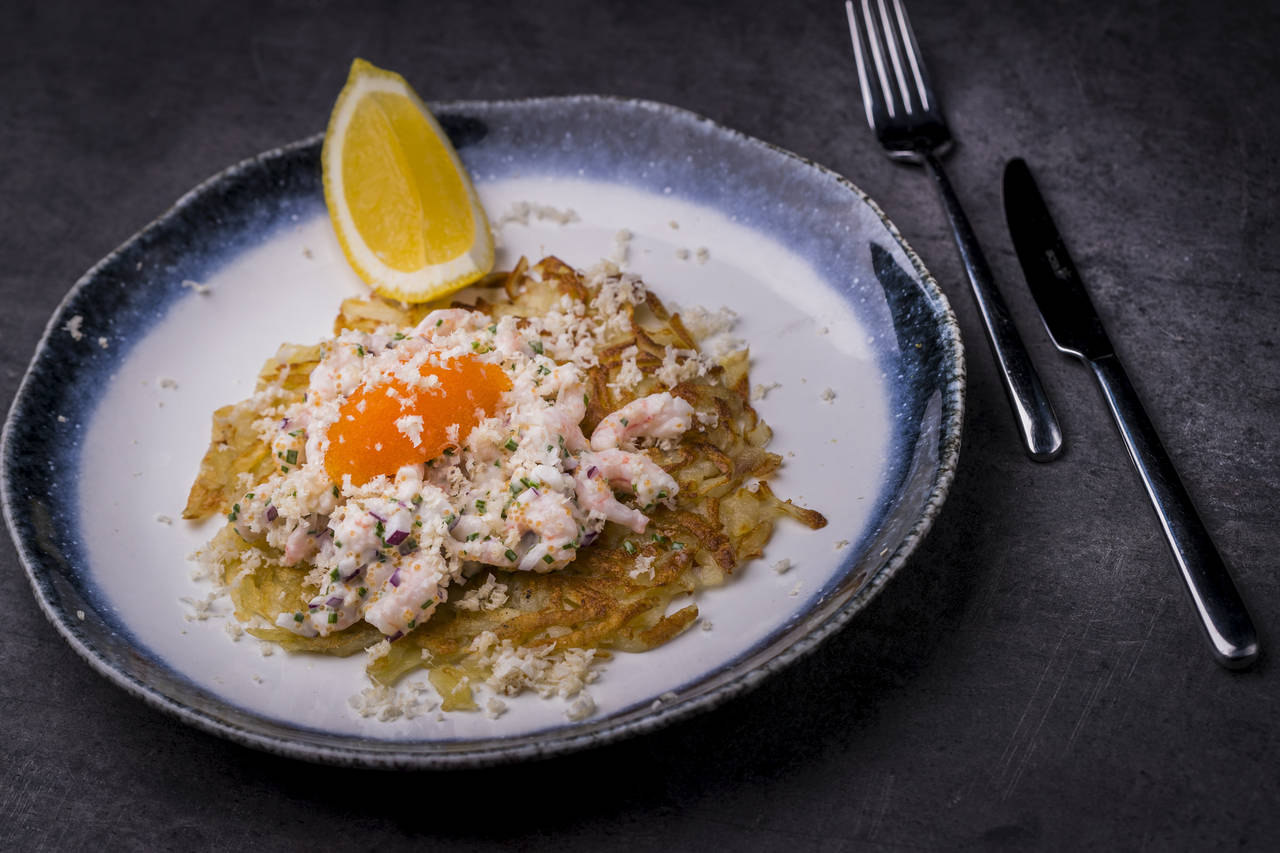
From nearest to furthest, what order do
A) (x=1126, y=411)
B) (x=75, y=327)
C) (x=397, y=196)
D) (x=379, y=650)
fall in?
1. (x=379, y=650)
2. (x=1126, y=411)
3. (x=75, y=327)
4. (x=397, y=196)

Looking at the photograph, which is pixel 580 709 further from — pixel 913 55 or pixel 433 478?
pixel 913 55

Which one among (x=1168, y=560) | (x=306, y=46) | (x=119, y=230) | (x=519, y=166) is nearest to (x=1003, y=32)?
(x=519, y=166)

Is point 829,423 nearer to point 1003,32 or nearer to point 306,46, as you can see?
point 1003,32

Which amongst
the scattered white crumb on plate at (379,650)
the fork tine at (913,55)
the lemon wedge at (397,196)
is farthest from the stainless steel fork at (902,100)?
the scattered white crumb on plate at (379,650)

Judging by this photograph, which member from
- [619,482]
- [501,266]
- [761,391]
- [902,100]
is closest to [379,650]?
[619,482]

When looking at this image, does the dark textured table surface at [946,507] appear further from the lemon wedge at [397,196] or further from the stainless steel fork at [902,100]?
the lemon wedge at [397,196]
